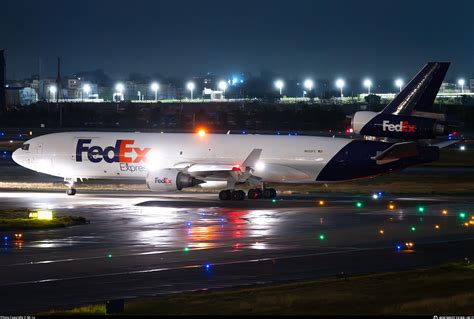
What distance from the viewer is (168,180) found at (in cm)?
5659

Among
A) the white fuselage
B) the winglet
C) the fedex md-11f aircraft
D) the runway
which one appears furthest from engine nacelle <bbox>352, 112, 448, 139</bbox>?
the winglet

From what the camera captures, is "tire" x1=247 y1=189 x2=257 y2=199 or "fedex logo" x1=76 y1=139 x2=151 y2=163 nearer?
"tire" x1=247 y1=189 x2=257 y2=199

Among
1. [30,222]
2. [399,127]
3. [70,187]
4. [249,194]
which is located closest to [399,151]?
[399,127]

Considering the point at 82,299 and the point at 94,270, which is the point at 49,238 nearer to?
the point at 94,270

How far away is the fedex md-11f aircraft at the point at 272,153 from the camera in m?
56.8

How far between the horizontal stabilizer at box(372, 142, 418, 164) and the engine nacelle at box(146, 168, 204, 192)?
1111cm

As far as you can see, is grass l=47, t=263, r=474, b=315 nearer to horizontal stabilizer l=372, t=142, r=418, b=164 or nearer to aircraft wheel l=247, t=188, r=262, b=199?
horizontal stabilizer l=372, t=142, r=418, b=164

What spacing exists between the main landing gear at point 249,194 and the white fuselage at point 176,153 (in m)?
0.95

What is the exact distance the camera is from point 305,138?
5909 cm

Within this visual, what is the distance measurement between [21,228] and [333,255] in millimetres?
14488

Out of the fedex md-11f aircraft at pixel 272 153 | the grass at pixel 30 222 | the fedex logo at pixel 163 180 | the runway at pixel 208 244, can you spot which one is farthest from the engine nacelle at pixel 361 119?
the grass at pixel 30 222

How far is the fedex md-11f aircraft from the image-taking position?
186 feet

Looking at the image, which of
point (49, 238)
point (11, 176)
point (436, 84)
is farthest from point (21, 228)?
point (11, 176)

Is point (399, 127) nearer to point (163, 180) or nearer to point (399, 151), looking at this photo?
point (399, 151)
